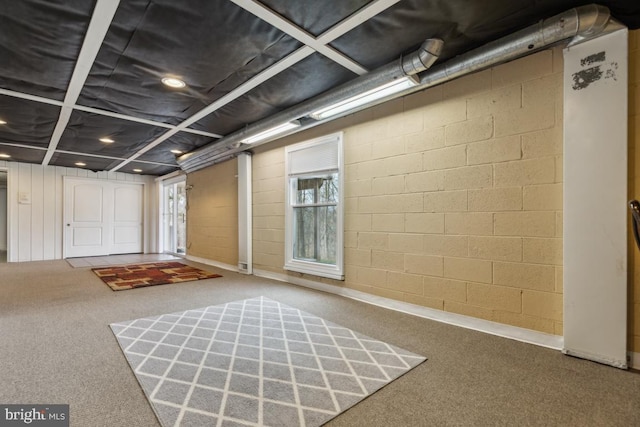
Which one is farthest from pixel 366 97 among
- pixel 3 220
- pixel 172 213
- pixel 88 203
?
pixel 3 220

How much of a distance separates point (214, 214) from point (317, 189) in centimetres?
311

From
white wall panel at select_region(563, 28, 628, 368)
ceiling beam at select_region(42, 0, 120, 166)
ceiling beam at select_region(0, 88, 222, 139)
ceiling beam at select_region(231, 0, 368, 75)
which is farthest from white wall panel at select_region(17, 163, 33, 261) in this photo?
white wall panel at select_region(563, 28, 628, 368)

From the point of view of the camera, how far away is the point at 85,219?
789cm

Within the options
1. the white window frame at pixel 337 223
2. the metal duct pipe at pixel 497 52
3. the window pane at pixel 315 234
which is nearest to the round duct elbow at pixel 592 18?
the metal duct pipe at pixel 497 52

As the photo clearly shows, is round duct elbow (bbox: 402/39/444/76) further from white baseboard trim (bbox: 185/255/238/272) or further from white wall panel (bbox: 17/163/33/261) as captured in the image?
white wall panel (bbox: 17/163/33/261)

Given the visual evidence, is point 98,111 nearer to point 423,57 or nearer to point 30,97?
point 30,97

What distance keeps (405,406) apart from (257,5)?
2.47m

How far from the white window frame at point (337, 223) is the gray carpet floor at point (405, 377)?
721mm

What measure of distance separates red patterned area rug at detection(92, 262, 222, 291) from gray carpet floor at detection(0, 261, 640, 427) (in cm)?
119

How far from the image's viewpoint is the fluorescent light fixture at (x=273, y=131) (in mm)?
3951

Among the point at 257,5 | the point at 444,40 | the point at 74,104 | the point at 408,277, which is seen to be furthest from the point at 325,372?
the point at 74,104

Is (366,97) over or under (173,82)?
under

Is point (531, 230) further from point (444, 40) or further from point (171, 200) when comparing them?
point (171, 200)

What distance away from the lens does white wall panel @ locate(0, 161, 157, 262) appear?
688 centimetres
